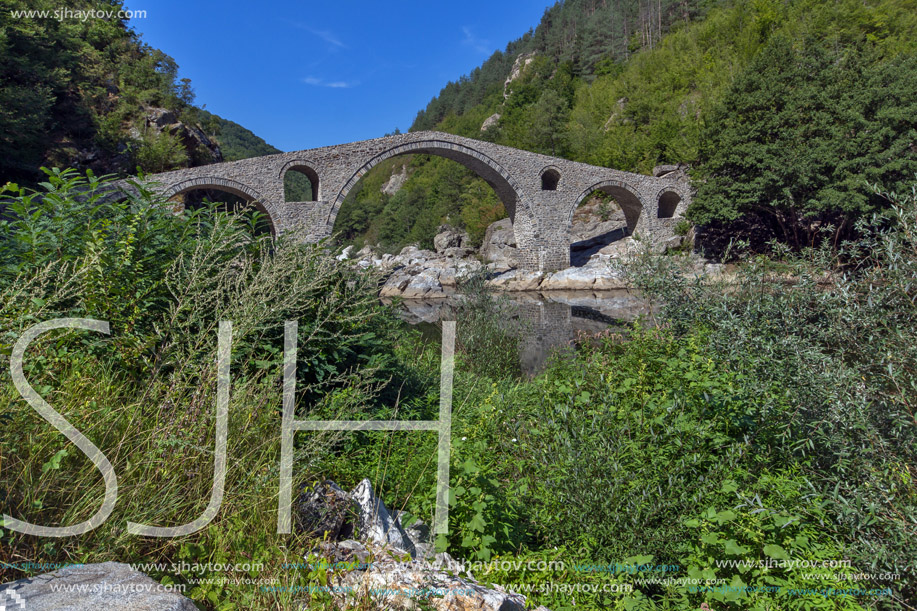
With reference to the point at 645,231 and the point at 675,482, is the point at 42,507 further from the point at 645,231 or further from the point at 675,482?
the point at 645,231

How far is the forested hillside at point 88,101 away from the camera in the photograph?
14.8m

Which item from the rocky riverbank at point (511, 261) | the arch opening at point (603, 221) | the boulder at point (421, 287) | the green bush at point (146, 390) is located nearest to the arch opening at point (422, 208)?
the rocky riverbank at point (511, 261)

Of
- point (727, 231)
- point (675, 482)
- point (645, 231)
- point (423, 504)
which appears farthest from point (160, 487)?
point (645, 231)

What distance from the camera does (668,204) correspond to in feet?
90.0

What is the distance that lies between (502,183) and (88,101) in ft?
57.1

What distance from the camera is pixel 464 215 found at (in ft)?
114

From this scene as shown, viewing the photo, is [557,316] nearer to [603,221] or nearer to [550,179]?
[550,179]

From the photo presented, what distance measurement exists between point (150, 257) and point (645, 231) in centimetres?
2528

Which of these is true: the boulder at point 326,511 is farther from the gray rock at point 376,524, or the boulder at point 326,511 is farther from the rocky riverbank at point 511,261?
the rocky riverbank at point 511,261

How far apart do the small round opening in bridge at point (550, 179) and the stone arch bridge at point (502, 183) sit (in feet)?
0.17

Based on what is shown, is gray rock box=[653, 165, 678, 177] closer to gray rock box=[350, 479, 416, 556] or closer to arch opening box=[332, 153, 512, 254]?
arch opening box=[332, 153, 512, 254]

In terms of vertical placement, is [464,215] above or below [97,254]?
above

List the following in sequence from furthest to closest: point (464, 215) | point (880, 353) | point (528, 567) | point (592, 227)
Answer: point (464, 215) → point (592, 227) → point (880, 353) → point (528, 567)

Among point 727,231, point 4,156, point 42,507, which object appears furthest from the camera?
point 727,231
